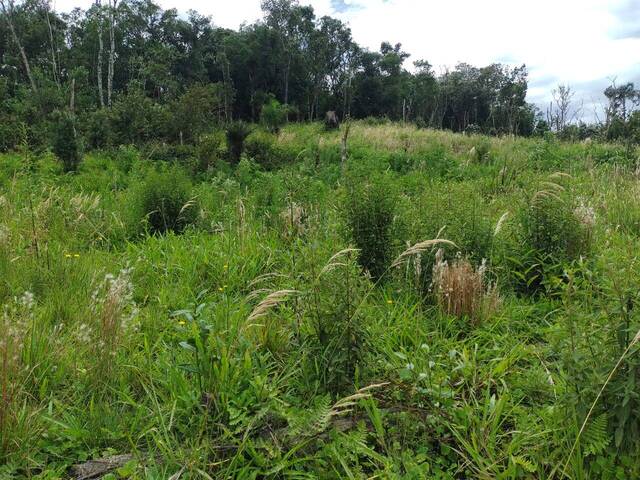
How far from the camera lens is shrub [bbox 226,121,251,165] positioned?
1293 cm

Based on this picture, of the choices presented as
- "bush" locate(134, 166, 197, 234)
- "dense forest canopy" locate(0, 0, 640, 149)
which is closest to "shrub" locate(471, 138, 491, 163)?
"bush" locate(134, 166, 197, 234)

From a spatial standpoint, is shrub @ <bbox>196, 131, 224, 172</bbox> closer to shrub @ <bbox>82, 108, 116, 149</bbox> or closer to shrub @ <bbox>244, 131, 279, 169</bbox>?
shrub @ <bbox>244, 131, 279, 169</bbox>

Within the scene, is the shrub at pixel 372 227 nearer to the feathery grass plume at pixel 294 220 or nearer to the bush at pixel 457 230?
the bush at pixel 457 230

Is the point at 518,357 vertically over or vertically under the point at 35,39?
under

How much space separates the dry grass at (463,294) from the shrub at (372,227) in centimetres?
74

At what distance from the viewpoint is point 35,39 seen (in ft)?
125

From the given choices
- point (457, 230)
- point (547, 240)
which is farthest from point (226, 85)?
point (547, 240)

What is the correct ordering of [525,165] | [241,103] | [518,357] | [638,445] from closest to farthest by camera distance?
[638,445] → [518,357] → [525,165] → [241,103]

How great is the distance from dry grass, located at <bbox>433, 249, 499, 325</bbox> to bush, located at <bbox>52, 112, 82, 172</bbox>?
10112mm

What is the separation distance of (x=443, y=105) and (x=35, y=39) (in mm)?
39411

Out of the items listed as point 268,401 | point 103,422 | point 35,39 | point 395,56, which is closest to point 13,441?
point 103,422

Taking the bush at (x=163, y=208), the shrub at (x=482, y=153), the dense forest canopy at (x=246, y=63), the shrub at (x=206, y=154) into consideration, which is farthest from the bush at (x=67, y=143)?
the dense forest canopy at (x=246, y=63)

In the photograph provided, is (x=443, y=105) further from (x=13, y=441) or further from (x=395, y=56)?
(x=13, y=441)

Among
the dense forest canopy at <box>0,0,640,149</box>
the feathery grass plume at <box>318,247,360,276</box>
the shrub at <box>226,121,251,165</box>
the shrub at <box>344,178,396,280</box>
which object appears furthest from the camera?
the dense forest canopy at <box>0,0,640,149</box>
